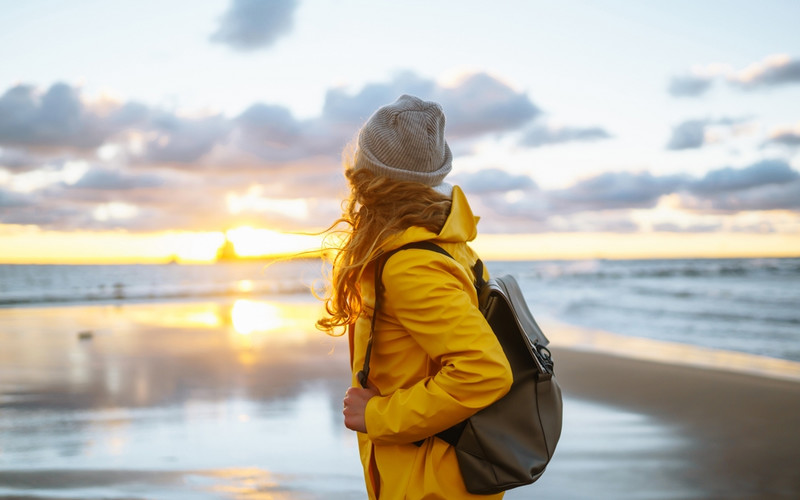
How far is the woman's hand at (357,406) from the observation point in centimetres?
159

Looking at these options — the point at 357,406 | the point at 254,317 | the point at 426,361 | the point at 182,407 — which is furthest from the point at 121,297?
the point at 426,361

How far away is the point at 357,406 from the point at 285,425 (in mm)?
3806

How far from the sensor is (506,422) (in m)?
1.52

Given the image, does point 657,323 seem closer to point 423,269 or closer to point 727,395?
point 727,395

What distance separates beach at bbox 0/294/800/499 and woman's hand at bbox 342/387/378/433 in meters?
2.33

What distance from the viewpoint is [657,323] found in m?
12.9

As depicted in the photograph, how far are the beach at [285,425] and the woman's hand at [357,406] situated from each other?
2332mm

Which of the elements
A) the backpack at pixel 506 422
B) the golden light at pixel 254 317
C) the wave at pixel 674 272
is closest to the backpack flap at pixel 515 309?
the backpack at pixel 506 422

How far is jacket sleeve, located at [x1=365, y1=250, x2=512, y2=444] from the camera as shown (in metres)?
1.42

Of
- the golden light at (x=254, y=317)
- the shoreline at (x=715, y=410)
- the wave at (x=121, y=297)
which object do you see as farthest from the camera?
the wave at (x=121, y=297)

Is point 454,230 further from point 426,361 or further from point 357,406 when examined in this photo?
point 357,406

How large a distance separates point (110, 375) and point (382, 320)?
271 inches

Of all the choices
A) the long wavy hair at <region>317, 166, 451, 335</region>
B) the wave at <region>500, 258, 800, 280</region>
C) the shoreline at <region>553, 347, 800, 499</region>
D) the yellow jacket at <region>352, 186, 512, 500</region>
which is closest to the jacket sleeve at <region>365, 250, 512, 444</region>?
the yellow jacket at <region>352, 186, 512, 500</region>

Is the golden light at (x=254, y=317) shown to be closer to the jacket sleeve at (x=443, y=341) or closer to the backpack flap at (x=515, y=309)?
the backpack flap at (x=515, y=309)
